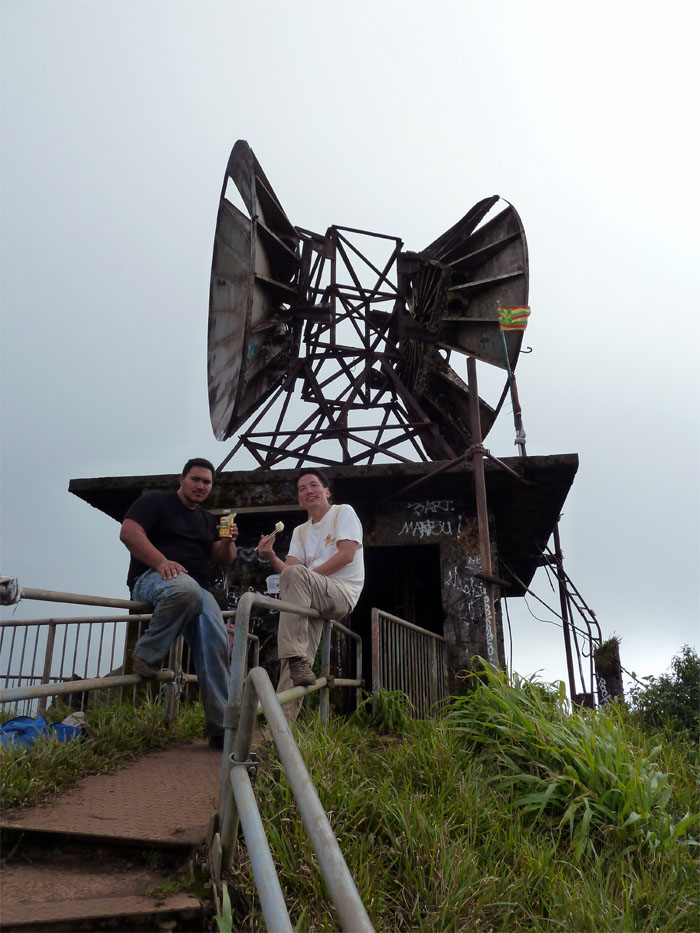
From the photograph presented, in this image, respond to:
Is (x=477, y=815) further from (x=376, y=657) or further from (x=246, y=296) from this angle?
(x=246, y=296)

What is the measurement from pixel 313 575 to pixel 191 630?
82 cm

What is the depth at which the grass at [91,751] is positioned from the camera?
11.9ft

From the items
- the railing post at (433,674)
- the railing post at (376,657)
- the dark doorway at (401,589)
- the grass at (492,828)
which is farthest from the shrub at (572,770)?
the dark doorway at (401,589)

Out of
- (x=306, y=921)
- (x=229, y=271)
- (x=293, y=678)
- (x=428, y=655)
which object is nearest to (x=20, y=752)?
(x=293, y=678)

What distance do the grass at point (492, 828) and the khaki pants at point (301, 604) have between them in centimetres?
41

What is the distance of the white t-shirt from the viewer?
190 inches

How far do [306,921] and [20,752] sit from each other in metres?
2.11

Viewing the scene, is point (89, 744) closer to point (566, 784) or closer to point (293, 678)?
point (293, 678)

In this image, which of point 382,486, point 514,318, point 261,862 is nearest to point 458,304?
point 514,318

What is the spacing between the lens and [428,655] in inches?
283

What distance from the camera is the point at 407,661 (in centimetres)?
643

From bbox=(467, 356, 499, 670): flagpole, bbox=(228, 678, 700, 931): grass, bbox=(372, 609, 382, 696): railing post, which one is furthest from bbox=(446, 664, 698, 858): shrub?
bbox=(467, 356, 499, 670): flagpole

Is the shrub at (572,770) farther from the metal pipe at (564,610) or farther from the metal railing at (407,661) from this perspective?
the metal pipe at (564,610)

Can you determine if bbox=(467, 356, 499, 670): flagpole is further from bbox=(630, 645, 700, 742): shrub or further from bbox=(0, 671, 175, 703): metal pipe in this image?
bbox=(0, 671, 175, 703): metal pipe
